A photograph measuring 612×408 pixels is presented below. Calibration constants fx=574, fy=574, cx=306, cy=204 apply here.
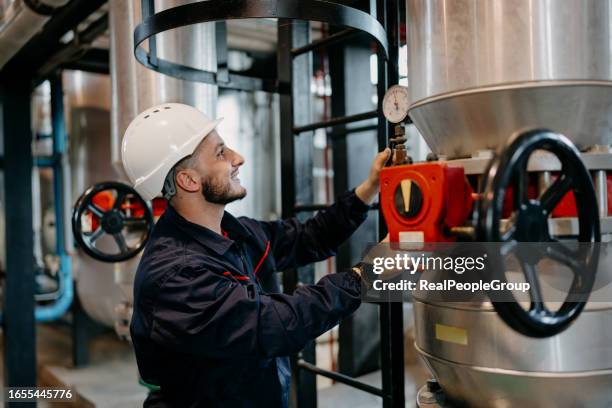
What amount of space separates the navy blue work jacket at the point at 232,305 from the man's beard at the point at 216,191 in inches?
3.4

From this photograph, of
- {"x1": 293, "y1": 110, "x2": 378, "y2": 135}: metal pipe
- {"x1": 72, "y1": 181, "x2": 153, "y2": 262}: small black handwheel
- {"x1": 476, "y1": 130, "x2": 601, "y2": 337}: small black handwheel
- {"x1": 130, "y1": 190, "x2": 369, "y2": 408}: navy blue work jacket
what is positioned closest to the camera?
{"x1": 476, "y1": 130, "x2": 601, "y2": 337}: small black handwheel

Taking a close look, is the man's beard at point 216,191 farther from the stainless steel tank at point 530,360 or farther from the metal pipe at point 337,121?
the stainless steel tank at point 530,360

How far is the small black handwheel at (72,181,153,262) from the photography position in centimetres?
190

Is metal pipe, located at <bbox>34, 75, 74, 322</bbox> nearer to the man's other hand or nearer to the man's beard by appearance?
the man's beard

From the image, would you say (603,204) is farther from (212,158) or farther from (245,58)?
(245,58)

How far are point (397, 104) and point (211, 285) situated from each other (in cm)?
56

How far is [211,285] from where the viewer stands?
3.88 feet

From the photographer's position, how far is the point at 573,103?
0.91 m

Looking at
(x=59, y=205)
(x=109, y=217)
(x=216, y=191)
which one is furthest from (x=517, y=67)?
(x=59, y=205)

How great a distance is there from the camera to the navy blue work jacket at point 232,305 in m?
1.15

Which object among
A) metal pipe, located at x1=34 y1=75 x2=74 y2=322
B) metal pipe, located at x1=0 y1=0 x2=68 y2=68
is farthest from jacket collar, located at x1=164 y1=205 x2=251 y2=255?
metal pipe, located at x1=34 y1=75 x2=74 y2=322

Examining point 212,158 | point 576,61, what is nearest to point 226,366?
point 212,158

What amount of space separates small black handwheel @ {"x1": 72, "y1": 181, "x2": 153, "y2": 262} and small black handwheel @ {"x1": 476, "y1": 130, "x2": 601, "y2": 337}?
1.48m

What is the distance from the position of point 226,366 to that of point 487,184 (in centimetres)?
84
